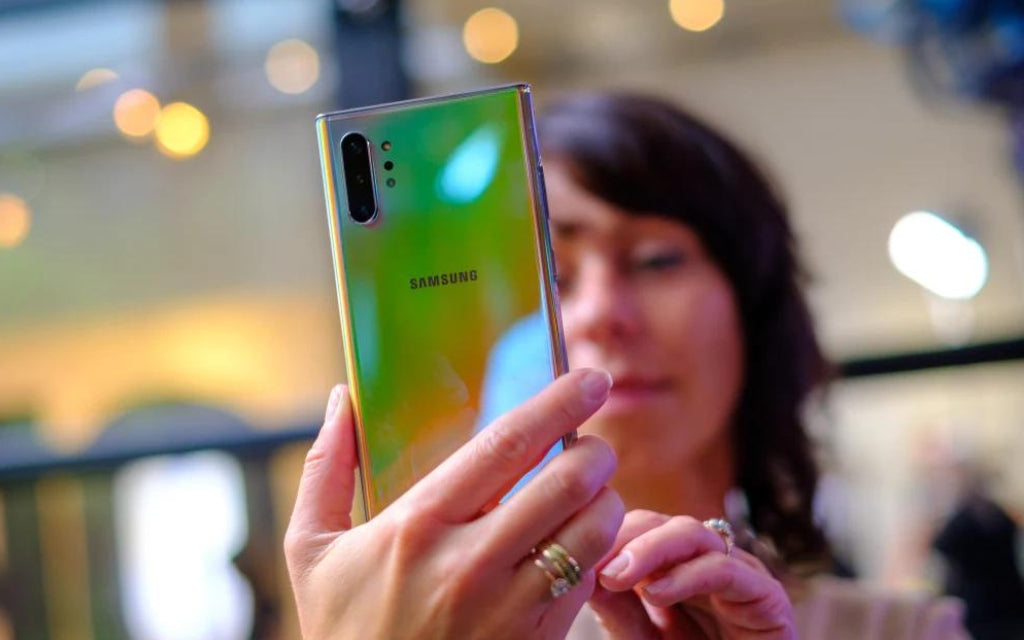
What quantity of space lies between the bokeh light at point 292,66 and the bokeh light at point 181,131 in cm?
13

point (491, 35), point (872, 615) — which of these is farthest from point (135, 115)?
point (872, 615)

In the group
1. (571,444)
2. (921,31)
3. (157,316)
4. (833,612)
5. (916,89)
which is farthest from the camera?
(157,316)

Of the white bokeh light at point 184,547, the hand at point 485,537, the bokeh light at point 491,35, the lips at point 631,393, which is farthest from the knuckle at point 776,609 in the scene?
the bokeh light at point 491,35

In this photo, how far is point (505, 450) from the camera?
0.41m

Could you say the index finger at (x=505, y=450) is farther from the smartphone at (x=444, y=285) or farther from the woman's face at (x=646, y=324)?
the woman's face at (x=646, y=324)

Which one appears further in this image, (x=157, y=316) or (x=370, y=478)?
(x=157, y=316)

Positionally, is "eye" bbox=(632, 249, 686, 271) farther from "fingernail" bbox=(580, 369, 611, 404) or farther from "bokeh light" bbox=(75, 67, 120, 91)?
"bokeh light" bbox=(75, 67, 120, 91)

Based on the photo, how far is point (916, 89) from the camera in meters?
1.66

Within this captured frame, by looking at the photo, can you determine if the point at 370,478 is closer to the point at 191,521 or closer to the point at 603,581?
the point at 603,581

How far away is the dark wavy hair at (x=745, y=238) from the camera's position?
2.68 feet

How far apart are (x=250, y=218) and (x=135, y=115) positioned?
0.23m

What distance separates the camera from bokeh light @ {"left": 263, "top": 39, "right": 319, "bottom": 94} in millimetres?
1685

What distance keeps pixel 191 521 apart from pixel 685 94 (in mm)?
973

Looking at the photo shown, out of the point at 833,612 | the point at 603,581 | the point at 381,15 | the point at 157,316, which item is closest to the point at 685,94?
the point at 381,15
